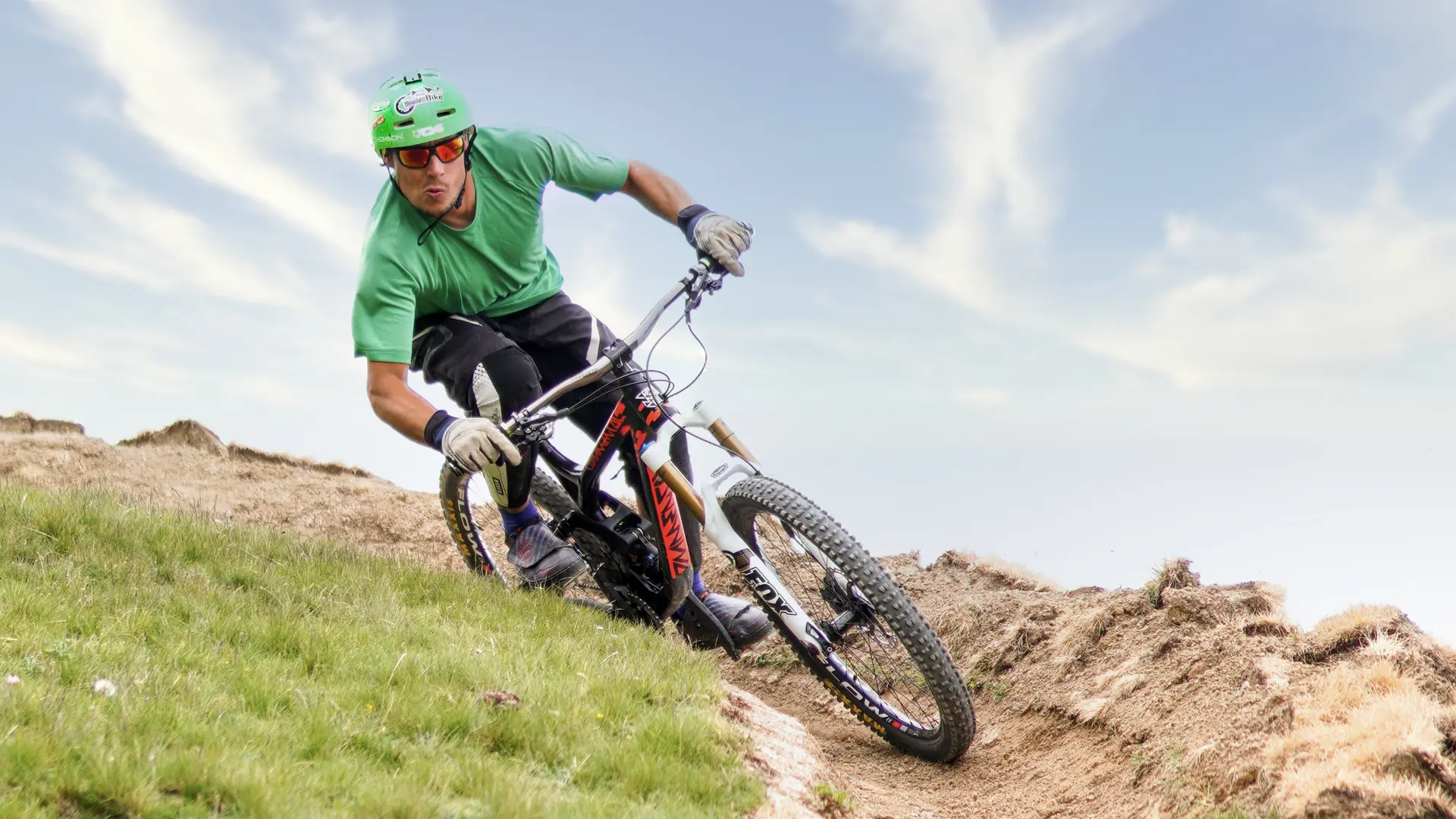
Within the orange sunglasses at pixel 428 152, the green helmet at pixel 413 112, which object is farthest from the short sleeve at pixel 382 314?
the green helmet at pixel 413 112

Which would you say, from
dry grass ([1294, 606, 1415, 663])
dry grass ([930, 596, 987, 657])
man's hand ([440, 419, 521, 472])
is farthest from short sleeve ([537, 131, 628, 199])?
dry grass ([1294, 606, 1415, 663])

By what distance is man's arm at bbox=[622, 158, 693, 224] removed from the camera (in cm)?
666

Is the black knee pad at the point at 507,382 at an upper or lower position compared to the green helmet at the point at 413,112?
lower

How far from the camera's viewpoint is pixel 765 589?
5.67 meters

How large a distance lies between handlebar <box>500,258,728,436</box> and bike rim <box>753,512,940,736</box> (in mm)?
1132

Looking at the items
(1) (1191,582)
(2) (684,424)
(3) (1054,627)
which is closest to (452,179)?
(2) (684,424)

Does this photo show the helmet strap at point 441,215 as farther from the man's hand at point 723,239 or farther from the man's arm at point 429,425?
the man's hand at point 723,239

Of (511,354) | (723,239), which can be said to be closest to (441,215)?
(511,354)

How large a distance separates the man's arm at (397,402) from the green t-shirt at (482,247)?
72 millimetres

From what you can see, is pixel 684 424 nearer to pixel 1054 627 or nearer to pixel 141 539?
pixel 1054 627

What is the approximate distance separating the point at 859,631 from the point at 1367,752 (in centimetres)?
244

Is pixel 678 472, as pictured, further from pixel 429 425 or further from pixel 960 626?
pixel 960 626

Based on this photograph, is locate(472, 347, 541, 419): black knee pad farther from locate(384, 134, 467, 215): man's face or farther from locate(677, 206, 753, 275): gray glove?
locate(677, 206, 753, 275): gray glove

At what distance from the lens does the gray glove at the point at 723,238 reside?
19.6 ft
